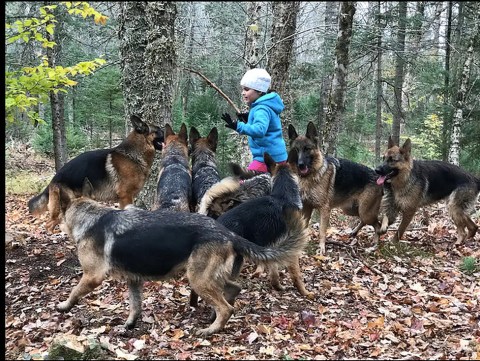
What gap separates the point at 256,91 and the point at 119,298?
387cm

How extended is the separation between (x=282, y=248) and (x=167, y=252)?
1327 millimetres

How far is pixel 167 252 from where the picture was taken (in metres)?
4.63

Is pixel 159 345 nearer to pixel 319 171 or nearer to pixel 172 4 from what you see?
pixel 319 171

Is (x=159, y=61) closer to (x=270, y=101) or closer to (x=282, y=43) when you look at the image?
(x=270, y=101)

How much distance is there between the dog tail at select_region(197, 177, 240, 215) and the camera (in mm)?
6188

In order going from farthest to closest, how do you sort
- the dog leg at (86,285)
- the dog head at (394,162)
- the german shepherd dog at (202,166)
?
the dog head at (394,162)
the german shepherd dog at (202,166)
the dog leg at (86,285)

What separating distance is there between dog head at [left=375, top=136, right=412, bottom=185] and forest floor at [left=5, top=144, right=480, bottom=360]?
1.58 metres

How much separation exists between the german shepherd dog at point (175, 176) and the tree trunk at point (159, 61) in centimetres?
56

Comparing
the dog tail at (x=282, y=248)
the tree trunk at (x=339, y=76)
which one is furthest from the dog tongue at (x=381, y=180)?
the dog tail at (x=282, y=248)

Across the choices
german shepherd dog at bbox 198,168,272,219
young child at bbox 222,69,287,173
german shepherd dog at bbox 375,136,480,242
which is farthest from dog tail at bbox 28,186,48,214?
german shepherd dog at bbox 375,136,480,242

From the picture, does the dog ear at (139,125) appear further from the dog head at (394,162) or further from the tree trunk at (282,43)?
the dog head at (394,162)

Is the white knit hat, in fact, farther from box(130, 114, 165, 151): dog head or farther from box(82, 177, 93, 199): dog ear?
box(82, 177, 93, 199): dog ear

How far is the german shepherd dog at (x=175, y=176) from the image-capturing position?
6562mm

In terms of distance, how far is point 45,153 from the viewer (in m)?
22.5
